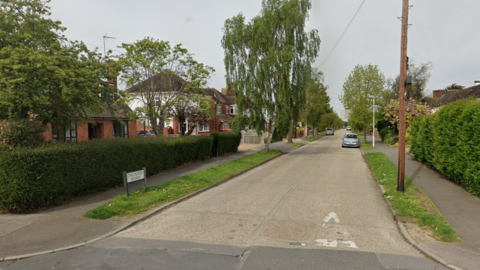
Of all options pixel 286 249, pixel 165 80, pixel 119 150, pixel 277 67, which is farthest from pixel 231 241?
pixel 277 67

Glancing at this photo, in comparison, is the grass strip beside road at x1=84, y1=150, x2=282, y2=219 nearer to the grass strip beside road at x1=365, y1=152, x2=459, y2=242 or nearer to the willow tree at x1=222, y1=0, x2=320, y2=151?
the grass strip beside road at x1=365, y1=152, x2=459, y2=242

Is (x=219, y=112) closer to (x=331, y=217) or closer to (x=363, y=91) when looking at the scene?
(x=363, y=91)

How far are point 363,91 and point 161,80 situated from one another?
2718 cm

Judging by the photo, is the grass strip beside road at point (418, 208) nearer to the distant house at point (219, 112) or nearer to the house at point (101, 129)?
the house at point (101, 129)

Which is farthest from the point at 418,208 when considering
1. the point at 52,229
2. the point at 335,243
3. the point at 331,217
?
the point at 52,229

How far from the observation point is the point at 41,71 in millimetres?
8703

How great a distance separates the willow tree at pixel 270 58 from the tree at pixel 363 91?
14.4 m

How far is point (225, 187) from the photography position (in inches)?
453

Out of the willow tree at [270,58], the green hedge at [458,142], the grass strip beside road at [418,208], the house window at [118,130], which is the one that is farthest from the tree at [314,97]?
the grass strip beside road at [418,208]

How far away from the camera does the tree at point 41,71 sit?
8492mm

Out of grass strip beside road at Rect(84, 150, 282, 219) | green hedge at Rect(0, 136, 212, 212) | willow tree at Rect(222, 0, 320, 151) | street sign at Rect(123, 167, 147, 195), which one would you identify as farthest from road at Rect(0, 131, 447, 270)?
willow tree at Rect(222, 0, 320, 151)

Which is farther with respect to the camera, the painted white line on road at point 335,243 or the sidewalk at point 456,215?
the painted white line on road at point 335,243

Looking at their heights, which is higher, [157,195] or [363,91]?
[363,91]

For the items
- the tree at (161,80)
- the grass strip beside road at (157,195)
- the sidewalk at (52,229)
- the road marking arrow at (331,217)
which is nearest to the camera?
the sidewalk at (52,229)
